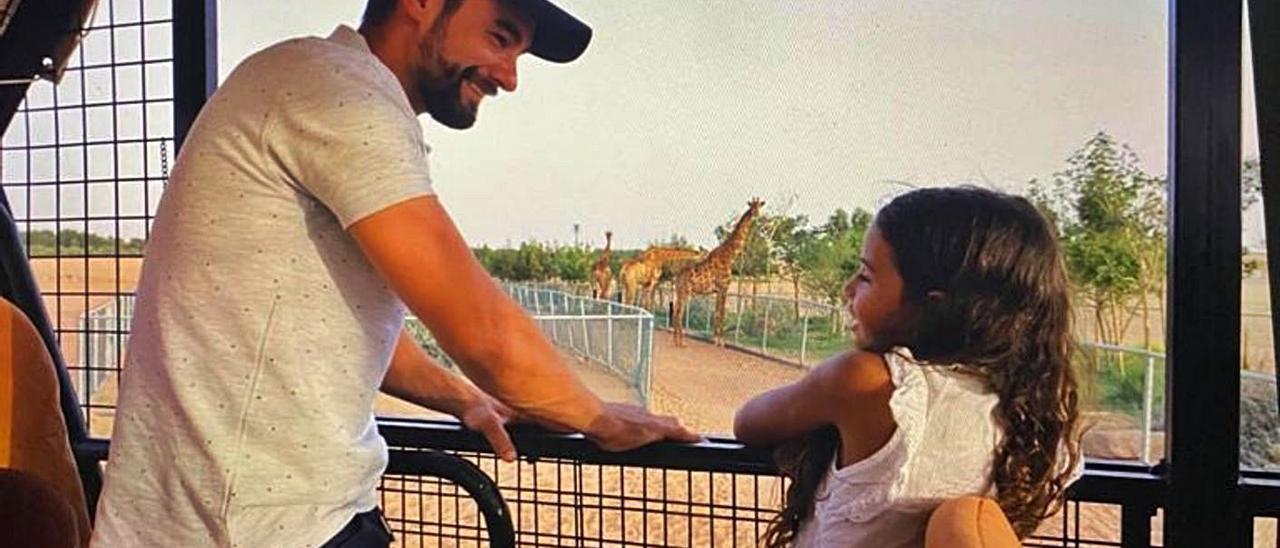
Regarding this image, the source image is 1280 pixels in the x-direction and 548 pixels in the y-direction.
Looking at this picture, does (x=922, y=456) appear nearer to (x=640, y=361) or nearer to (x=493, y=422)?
(x=640, y=361)

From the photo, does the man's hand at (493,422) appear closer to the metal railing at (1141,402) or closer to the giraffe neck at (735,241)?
the giraffe neck at (735,241)

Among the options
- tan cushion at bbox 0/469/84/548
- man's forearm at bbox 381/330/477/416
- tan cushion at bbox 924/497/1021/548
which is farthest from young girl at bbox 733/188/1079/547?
tan cushion at bbox 0/469/84/548

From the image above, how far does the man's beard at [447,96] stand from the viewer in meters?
1.36

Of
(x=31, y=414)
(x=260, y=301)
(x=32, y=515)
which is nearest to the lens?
(x=260, y=301)

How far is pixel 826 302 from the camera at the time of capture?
1.40m

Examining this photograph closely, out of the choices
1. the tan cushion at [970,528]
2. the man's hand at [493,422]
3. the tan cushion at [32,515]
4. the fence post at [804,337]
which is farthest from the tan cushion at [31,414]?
the tan cushion at [970,528]

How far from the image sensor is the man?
986 mm

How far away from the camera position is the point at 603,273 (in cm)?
151

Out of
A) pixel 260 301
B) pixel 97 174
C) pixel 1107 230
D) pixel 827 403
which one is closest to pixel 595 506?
pixel 827 403

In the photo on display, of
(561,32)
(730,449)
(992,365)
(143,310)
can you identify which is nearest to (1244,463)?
(992,365)

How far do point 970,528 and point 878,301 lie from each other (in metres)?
0.46

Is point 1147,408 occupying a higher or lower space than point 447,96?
lower

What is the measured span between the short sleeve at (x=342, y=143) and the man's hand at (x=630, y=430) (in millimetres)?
488

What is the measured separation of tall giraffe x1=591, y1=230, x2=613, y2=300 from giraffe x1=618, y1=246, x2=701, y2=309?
2 centimetres
